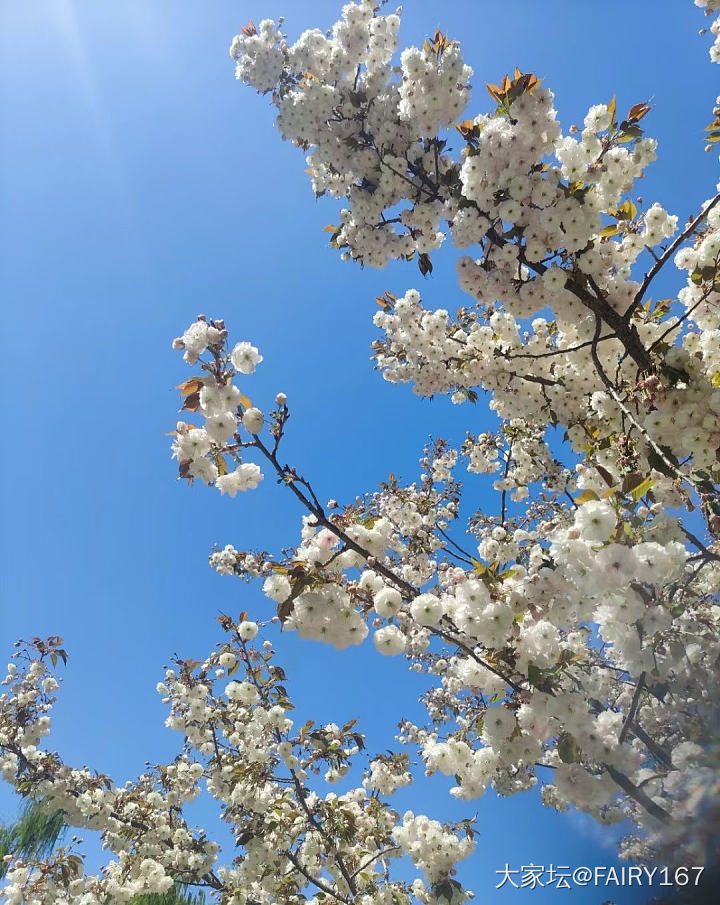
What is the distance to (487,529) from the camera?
23.3 feet

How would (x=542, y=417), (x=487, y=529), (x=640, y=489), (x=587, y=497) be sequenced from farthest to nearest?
(x=487, y=529) → (x=542, y=417) → (x=587, y=497) → (x=640, y=489)

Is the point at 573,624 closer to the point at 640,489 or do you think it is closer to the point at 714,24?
the point at 640,489

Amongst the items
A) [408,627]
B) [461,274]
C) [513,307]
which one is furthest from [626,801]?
[461,274]

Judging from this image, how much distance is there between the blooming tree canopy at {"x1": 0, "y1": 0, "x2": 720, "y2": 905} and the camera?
8.26ft

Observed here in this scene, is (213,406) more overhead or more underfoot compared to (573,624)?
more overhead

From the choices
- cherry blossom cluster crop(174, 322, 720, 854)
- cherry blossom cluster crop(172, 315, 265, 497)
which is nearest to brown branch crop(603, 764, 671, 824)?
cherry blossom cluster crop(174, 322, 720, 854)

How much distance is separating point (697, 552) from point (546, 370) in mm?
2545

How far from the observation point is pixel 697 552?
120 inches

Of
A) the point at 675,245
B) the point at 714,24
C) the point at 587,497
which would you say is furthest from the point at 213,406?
the point at 714,24

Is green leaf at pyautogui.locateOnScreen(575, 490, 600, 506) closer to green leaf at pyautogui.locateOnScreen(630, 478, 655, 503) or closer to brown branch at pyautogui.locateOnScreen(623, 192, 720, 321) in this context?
green leaf at pyautogui.locateOnScreen(630, 478, 655, 503)

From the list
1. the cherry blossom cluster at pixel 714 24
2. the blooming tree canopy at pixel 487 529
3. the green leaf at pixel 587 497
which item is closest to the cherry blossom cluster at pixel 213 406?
the blooming tree canopy at pixel 487 529

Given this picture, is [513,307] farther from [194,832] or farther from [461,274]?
[194,832]

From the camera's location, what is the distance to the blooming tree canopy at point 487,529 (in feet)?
8.26

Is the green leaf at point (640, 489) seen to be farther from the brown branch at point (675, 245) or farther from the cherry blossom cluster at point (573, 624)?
the brown branch at point (675, 245)
